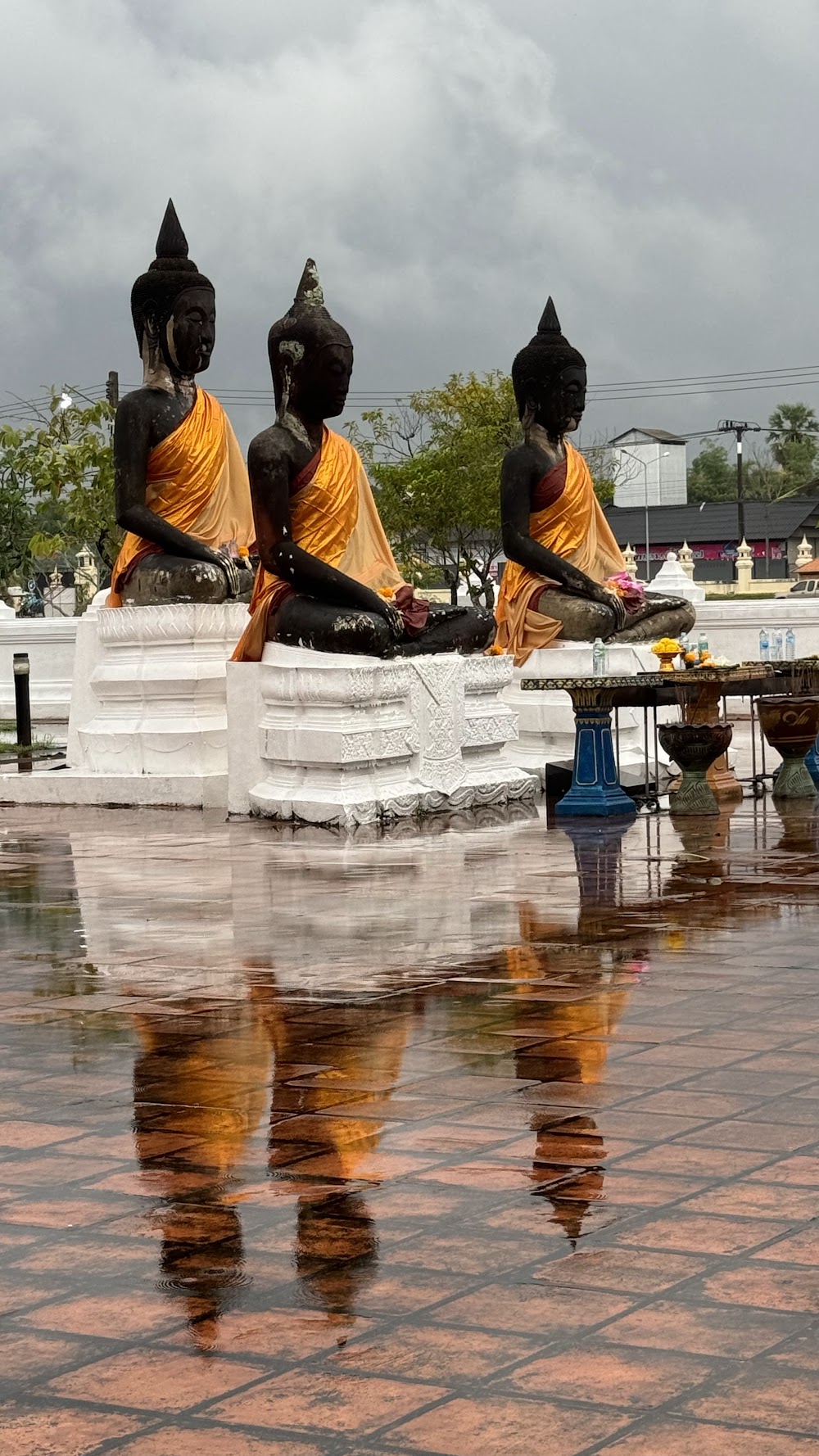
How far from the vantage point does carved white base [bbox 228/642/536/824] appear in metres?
11.1

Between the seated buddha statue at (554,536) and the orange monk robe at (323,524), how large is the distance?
6.31 feet

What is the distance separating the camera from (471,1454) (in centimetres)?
293

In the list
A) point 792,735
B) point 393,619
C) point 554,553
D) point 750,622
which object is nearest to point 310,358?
point 393,619

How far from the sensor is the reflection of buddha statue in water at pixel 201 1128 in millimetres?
3746

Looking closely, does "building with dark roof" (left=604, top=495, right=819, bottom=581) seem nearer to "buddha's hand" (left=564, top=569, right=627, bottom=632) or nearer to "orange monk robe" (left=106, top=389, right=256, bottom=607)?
"buddha's hand" (left=564, top=569, right=627, bottom=632)

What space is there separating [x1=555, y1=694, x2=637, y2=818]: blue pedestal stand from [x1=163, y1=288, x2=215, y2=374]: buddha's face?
368cm

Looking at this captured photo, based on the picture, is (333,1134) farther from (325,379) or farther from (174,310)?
(174,310)

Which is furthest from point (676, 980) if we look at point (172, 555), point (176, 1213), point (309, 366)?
point (172, 555)

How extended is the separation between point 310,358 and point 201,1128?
7.44 metres

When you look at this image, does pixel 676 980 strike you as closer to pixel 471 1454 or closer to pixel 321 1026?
pixel 321 1026

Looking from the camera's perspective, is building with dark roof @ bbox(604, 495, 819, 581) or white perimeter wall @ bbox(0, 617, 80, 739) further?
building with dark roof @ bbox(604, 495, 819, 581)

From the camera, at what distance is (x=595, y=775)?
11.6 metres

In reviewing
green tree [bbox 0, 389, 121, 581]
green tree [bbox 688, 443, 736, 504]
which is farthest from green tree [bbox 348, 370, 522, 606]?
green tree [bbox 688, 443, 736, 504]

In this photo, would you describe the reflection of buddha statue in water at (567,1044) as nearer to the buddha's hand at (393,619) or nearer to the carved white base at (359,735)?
the carved white base at (359,735)
